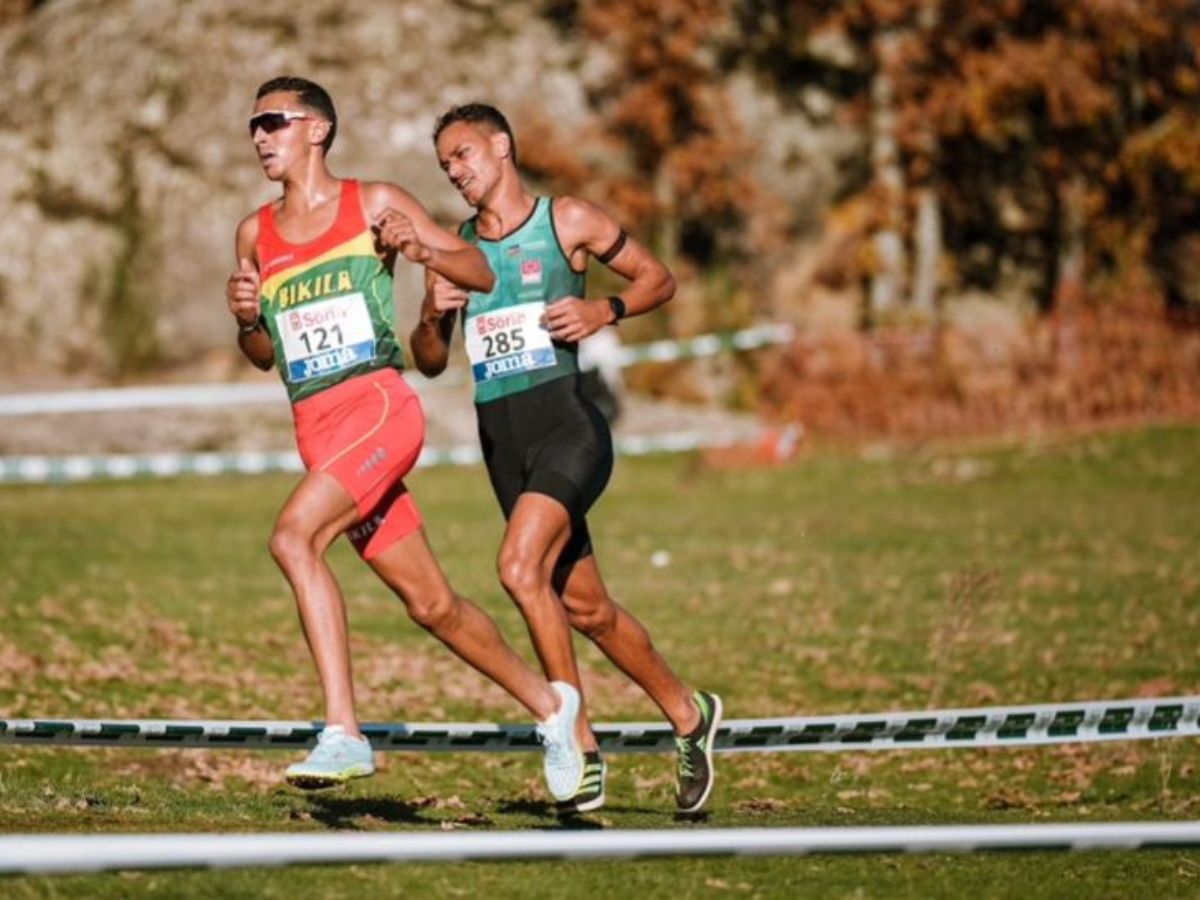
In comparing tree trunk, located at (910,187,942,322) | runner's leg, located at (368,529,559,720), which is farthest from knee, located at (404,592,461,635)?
tree trunk, located at (910,187,942,322)

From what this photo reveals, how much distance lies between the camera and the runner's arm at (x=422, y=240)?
25.9 ft

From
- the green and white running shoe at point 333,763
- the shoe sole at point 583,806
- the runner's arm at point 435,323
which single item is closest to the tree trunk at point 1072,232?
the runner's arm at point 435,323

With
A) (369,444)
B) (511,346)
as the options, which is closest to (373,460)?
(369,444)

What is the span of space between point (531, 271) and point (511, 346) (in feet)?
0.95

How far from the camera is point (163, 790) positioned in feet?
30.5

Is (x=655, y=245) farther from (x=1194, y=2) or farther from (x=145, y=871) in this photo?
(x=145, y=871)

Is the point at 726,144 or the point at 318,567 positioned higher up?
the point at 726,144

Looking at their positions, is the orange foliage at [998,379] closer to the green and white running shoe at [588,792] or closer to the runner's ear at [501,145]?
the runner's ear at [501,145]

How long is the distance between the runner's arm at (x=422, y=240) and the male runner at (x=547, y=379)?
77mm

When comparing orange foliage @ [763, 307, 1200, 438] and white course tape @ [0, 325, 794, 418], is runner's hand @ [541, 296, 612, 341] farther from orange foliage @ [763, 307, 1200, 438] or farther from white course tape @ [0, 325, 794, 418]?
orange foliage @ [763, 307, 1200, 438]

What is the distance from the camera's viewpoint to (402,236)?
25.9 ft

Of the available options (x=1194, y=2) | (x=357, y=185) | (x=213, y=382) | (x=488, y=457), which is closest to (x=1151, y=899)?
(x=488, y=457)

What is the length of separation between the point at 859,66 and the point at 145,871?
89.3 feet

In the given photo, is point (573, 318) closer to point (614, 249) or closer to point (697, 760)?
point (614, 249)
